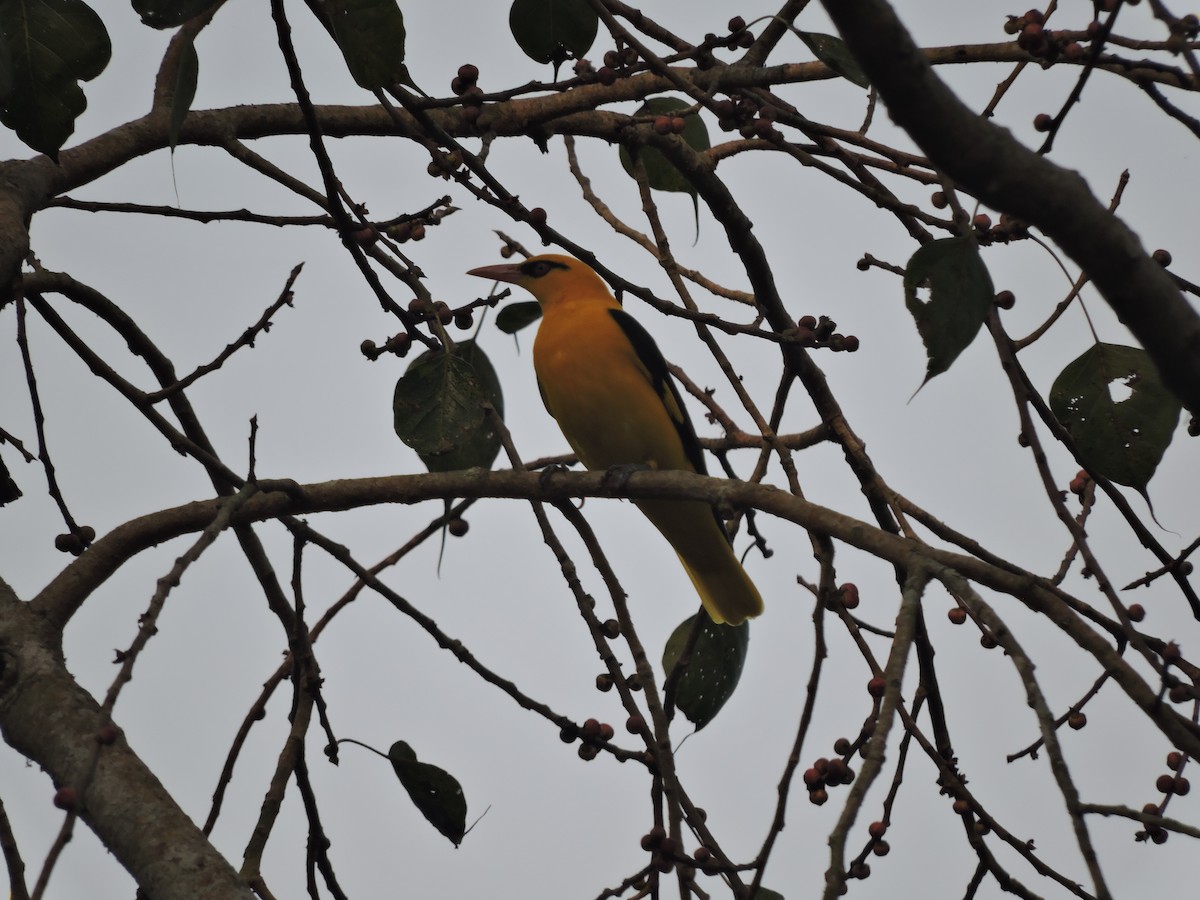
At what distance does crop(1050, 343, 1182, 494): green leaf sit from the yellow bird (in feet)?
6.37

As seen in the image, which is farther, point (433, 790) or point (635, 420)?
point (635, 420)

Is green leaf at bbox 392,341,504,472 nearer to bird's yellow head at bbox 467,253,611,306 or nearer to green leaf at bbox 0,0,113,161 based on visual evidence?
green leaf at bbox 0,0,113,161

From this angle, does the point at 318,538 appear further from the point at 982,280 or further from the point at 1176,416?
the point at 1176,416

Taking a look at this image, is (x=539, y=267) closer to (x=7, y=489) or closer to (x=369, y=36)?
(x=7, y=489)

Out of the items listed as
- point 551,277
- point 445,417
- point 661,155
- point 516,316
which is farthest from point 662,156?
point 551,277

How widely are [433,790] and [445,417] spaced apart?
98cm

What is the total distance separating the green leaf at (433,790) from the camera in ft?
10.4

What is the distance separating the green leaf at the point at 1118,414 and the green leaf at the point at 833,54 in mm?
801

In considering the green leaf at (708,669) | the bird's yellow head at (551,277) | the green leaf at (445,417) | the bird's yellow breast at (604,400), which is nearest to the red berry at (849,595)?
the green leaf at (708,669)

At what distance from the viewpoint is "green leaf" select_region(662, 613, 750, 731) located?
10.8ft

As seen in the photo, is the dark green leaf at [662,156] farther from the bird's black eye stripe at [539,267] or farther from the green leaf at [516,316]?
the bird's black eye stripe at [539,267]

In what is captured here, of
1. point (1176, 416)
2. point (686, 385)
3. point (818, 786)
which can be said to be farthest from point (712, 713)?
point (1176, 416)

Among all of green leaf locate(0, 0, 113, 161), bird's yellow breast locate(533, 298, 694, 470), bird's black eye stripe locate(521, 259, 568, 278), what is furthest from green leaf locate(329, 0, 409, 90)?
bird's black eye stripe locate(521, 259, 568, 278)

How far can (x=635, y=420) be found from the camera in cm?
469
